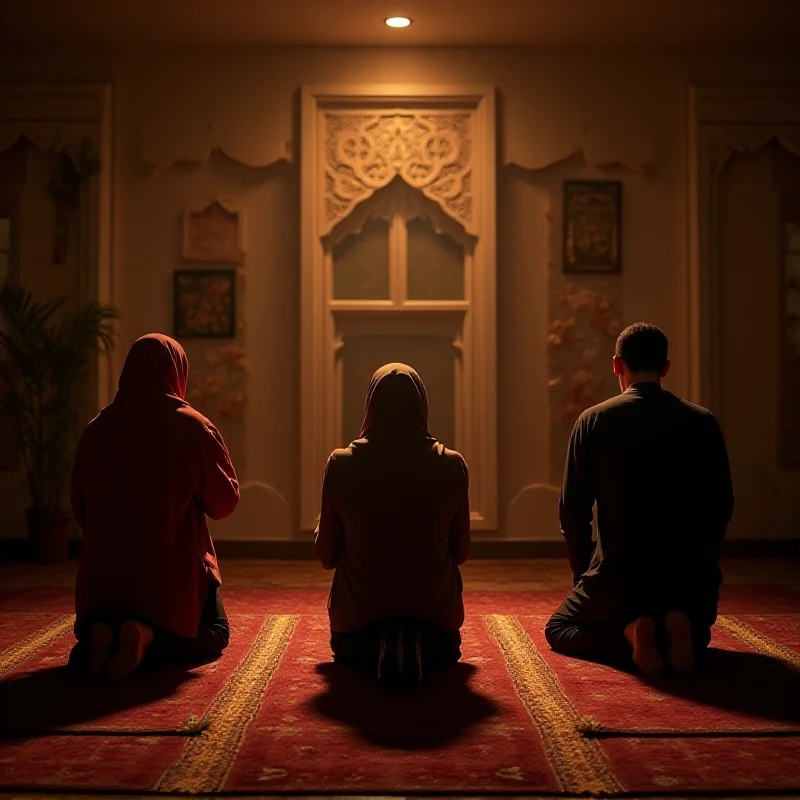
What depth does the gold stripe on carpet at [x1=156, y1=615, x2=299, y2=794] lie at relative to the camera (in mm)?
2221

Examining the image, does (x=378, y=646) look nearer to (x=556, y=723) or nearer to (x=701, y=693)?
(x=556, y=723)

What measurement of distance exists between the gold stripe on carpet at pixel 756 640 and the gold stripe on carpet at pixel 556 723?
757 mm

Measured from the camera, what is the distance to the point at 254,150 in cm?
579

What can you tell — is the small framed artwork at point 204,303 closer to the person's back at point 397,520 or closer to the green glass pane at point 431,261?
the green glass pane at point 431,261

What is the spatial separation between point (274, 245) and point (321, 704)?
3494mm

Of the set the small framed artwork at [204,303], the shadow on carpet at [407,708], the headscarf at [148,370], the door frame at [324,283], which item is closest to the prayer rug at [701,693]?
the shadow on carpet at [407,708]

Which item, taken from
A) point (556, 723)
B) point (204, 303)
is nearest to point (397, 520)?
point (556, 723)

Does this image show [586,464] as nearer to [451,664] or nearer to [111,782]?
[451,664]

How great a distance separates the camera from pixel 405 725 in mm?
2590

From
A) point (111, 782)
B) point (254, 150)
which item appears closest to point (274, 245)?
point (254, 150)

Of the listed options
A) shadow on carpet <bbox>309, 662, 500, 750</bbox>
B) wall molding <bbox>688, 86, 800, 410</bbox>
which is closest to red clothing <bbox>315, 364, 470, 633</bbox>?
shadow on carpet <bbox>309, 662, 500, 750</bbox>

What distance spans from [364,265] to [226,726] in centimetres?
359

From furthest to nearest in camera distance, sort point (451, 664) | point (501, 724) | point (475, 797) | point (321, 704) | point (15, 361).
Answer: point (15, 361)
point (451, 664)
point (321, 704)
point (501, 724)
point (475, 797)

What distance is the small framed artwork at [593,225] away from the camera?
19.0ft
